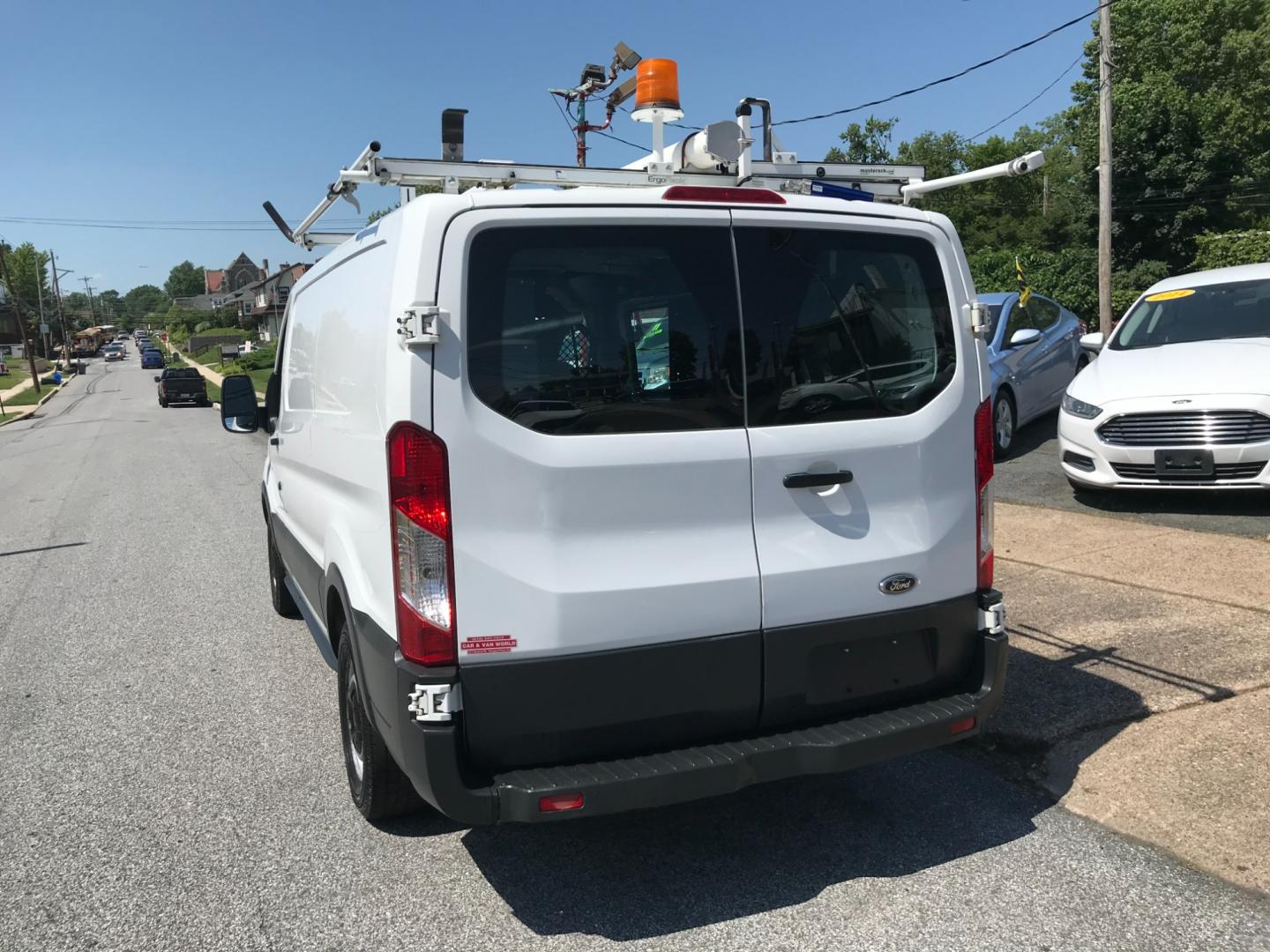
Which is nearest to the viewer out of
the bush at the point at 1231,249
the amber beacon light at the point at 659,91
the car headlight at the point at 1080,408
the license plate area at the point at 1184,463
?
the amber beacon light at the point at 659,91

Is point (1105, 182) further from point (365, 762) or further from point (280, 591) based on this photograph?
point (365, 762)

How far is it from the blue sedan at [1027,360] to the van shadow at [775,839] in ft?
19.4

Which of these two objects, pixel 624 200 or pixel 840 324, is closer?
pixel 624 200

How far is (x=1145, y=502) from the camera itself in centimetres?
821

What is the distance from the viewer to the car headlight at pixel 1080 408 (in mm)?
7906

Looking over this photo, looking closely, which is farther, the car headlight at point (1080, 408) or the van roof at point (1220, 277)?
the van roof at point (1220, 277)

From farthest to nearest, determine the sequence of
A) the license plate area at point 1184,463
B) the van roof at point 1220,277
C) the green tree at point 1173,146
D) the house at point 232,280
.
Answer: the house at point 232,280
the green tree at point 1173,146
the van roof at point 1220,277
the license plate area at point 1184,463

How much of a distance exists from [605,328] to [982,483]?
146 centimetres

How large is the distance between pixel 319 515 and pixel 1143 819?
330 cm

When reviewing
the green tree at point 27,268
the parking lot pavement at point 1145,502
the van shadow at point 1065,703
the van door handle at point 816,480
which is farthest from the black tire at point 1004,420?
the green tree at point 27,268

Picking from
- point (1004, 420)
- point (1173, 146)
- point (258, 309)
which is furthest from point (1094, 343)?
point (258, 309)

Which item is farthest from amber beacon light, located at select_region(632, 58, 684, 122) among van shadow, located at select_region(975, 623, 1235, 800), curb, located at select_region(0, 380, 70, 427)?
curb, located at select_region(0, 380, 70, 427)

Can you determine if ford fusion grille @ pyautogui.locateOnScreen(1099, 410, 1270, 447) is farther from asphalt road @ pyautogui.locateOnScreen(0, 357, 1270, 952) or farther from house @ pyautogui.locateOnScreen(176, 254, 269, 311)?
house @ pyautogui.locateOnScreen(176, 254, 269, 311)

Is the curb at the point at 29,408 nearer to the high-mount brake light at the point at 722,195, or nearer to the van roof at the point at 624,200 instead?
the van roof at the point at 624,200
